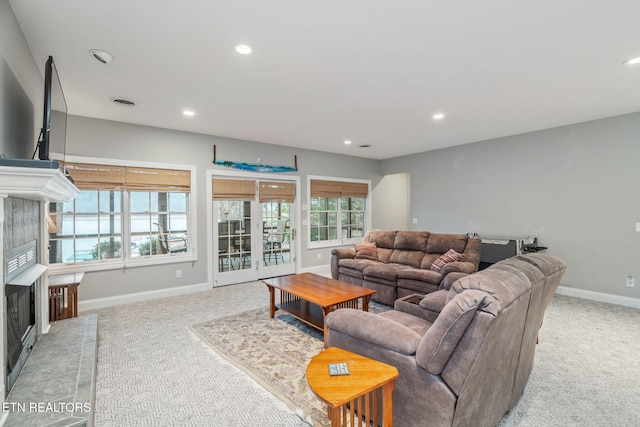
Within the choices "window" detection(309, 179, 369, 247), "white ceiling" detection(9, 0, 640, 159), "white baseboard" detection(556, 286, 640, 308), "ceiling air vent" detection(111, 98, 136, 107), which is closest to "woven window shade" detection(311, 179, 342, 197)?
"window" detection(309, 179, 369, 247)

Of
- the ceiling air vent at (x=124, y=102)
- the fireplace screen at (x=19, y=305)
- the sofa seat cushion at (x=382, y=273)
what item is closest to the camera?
the fireplace screen at (x=19, y=305)

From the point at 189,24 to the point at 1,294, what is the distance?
194 centimetres

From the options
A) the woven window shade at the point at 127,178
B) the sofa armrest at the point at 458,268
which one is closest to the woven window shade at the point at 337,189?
the woven window shade at the point at 127,178

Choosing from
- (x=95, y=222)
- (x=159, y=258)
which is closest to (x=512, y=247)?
(x=159, y=258)

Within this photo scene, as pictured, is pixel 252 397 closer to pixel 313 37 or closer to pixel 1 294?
pixel 1 294

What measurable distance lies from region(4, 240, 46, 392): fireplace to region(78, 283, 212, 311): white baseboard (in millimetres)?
1679

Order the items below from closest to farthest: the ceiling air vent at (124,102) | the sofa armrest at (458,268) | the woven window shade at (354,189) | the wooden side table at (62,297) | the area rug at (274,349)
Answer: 1. the area rug at (274,349)
2. the wooden side table at (62,297)
3. the ceiling air vent at (124,102)
4. the sofa armrest at (458,268)
5. the woven window shade at (354,189)

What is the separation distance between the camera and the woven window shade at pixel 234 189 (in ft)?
16.8

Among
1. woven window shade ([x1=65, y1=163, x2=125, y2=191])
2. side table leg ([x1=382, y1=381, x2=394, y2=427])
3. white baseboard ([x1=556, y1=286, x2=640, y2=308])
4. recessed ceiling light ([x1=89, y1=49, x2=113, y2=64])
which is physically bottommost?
white baseboard ([x1=556, y1=286, x2=640, y2=308])

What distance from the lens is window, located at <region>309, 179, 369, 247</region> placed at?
Answer: 646 cm

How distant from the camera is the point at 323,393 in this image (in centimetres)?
130

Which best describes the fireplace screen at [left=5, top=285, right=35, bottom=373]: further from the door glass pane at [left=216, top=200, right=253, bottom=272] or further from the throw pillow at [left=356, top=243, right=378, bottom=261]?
the throw pillow at [left=356, top=243, right=378, bottom=261]

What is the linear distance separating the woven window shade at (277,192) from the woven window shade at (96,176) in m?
2.22

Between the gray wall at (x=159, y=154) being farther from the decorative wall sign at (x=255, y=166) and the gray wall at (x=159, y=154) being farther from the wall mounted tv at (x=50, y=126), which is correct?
the wall mounted tv at (x=50, y=126)
